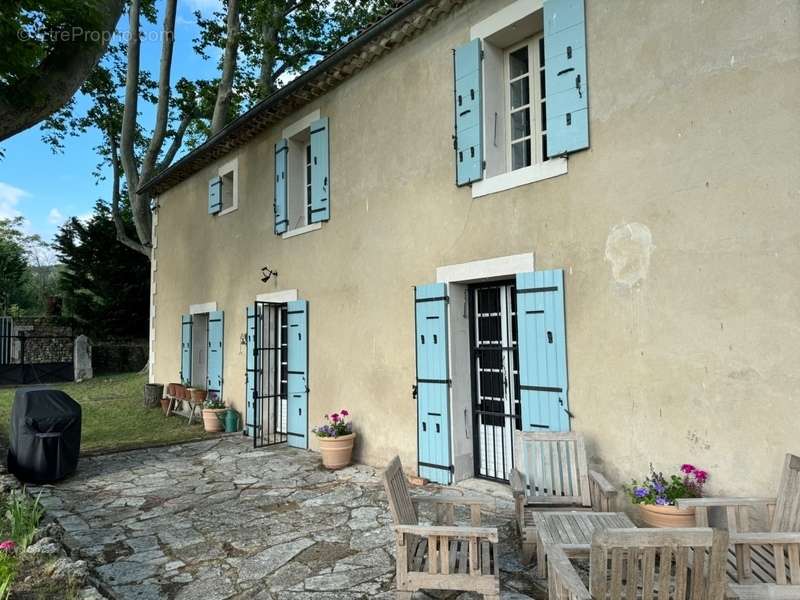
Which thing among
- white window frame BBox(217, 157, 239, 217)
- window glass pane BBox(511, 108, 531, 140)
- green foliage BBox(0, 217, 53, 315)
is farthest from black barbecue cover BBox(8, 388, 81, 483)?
green foliage BBox(0, 217, 53, 315)

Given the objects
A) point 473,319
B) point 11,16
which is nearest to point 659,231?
point 473,319

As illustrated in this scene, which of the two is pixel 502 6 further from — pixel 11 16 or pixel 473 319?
pixel 11 16

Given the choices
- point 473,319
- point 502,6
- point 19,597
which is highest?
point 502,6

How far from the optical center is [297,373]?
7.39 metres

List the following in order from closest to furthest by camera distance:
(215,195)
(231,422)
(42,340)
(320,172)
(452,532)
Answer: (452,532)
(320,172)
(231,422)
(215,195)
(42,340)

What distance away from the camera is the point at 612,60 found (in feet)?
13.6

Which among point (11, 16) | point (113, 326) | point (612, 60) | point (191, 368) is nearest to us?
point (612, 60)

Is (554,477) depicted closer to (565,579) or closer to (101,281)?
(565,579)

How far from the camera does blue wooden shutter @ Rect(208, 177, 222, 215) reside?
31.1 ft

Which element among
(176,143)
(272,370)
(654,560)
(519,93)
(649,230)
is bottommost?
(654,560)

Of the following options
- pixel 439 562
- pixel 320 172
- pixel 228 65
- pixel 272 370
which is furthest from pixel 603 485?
pixel 228 65

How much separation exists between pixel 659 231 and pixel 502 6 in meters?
2.66

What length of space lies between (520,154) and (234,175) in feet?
18.8

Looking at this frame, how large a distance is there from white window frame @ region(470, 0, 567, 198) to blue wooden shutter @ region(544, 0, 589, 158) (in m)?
0.15
